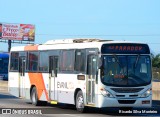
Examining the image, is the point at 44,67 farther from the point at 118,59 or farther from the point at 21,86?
the point at 118,59

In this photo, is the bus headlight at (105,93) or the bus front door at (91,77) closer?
the bus headlight at (105,93)

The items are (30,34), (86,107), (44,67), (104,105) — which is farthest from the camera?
(30,34)

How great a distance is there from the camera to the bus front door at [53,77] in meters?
22.4

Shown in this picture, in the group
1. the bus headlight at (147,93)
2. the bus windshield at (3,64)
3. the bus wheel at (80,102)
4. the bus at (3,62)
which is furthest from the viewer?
the bus windshield at (3,64)

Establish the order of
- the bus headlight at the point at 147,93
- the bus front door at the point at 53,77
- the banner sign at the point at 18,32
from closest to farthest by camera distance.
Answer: the bus headlight at the point at 147,93
the bus front door at the point at 53,77
the banner sign at the point at 18,32

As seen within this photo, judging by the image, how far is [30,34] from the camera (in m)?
104

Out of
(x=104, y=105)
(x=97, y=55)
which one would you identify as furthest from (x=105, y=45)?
(x=104, y=105)

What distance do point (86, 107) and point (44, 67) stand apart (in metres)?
4.16

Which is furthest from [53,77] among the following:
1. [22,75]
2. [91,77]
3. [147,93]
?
[147,93]

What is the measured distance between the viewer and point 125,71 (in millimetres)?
18797

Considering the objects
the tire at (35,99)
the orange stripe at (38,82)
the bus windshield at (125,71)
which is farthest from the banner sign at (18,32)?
the bus windshield at (125,71)

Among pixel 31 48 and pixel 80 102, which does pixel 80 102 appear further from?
pixel 31 48

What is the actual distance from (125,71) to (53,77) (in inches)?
189

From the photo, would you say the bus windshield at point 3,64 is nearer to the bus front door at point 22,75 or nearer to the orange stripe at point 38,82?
the bus front door at point 22,75
